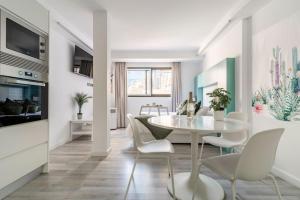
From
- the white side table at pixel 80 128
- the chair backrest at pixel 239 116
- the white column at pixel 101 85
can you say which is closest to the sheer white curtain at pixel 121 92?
the white side table at pixel 80 128

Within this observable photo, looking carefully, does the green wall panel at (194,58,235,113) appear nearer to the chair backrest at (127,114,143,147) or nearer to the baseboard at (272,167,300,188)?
the baseboard at (272,167,300,188)

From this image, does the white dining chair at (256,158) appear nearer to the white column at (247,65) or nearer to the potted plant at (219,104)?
the potted plant at (219,104)

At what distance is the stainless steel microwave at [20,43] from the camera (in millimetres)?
1827

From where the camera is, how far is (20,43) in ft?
6.75

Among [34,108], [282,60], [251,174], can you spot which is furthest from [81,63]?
[251,174]

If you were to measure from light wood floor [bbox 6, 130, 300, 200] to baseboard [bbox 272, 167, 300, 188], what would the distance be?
0.07 meters

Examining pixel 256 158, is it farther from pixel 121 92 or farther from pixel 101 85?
pixel 121 92

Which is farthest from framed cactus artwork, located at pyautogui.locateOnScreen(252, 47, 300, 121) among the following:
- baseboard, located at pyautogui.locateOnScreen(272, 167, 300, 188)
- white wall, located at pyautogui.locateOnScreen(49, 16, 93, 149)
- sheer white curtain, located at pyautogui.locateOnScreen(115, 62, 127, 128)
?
sheer white curtain, located at pyautogui.locateOnScreen(115, 62, 127, 128)

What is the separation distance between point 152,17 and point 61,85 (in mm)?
2371

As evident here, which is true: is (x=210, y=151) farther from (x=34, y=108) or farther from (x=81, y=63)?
(x=81, y=63)

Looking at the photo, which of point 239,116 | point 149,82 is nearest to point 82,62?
point 149,82

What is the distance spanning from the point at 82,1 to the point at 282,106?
3.31 metres

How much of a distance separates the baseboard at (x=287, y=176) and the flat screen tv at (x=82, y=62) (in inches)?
176

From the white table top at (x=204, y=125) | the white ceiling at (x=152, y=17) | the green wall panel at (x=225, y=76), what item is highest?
the white ceiling at (x=152, y=17)
